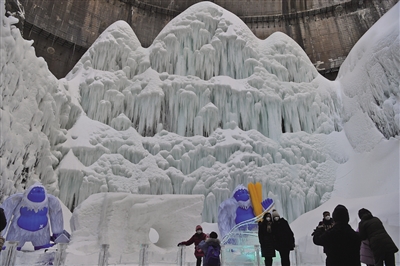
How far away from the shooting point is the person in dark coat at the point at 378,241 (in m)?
3.16

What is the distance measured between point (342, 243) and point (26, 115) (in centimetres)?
806

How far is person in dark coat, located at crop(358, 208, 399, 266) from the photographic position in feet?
10.4

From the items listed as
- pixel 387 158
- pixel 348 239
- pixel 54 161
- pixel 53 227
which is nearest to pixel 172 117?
pixel 54 161

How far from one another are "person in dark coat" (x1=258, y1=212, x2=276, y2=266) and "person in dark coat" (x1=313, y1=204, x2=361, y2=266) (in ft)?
3.17

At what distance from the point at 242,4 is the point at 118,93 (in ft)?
39.9

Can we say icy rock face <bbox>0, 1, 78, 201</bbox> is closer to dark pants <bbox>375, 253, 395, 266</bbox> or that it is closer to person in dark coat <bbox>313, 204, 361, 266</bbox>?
person in dark coat <bbox>313, 204, 361, 266</bbox>

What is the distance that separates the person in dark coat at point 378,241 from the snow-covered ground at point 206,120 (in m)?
4.27

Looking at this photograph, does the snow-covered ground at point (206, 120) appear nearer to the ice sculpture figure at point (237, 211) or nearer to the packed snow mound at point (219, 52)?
the packed snow mound at point (219, 52)

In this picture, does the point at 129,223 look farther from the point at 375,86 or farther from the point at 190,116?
the point at 375,86

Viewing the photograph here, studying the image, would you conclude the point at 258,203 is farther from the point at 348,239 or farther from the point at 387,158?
the point at 348,239

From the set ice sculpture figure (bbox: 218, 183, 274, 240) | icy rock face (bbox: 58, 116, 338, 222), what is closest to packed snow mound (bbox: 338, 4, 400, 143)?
icy rock face (bbox: 58, 116, 338, 222)

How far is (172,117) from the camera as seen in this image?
11469mm

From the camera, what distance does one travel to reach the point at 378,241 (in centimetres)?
320

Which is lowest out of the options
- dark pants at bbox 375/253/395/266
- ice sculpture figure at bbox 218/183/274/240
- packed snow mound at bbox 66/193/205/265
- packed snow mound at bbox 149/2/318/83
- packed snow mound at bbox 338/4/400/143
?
dark pants at bbox 375/253/395/266
